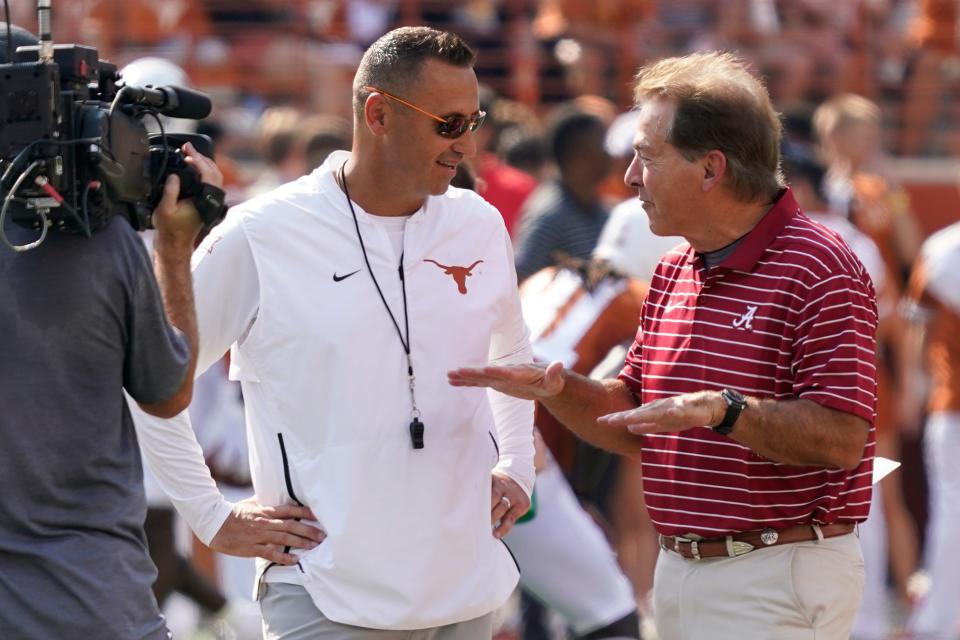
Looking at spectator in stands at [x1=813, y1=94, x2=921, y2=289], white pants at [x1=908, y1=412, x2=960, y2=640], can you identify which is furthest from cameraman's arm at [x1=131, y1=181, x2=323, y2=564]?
spectator in stands at [x1=813, y1=94, x2=921, y2=289]

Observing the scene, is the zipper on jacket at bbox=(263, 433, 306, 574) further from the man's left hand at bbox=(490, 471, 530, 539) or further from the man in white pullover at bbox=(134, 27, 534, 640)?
the man's left hand at bbox=(490, 471, 530, 539)

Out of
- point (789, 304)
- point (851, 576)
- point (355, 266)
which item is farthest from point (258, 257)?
point (851, 576)

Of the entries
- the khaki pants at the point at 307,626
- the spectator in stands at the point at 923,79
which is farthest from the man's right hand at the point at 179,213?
the spectator in stands at the point at 923,79

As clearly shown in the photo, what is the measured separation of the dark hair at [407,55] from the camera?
12.5 ft

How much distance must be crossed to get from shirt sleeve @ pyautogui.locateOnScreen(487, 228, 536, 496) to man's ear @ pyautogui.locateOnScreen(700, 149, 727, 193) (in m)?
0.58

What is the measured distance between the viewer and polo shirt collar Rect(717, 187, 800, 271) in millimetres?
3582

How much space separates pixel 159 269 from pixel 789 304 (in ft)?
4.52

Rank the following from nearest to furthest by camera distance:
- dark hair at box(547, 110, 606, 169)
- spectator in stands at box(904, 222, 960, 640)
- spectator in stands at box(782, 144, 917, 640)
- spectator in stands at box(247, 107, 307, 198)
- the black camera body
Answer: the black camera body
spectator in stands at box(904, 222, 960, 640)
spectator in stands at box(782, 144, 917, 640)
dark hair at box(547, 110, 606, 169)
spectator in stands at box(247, 107, 307, 198)

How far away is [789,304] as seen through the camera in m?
3.49

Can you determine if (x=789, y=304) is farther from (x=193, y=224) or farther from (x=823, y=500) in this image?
(x=193, y=224)

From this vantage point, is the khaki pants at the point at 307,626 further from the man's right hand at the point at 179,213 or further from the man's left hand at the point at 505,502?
the man's right hand at the point at 179,213

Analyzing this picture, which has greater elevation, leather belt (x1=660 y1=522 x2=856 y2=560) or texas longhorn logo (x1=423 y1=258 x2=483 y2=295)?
texas longhorn logo (x1=423 y1=258 x2=483 y2=295)

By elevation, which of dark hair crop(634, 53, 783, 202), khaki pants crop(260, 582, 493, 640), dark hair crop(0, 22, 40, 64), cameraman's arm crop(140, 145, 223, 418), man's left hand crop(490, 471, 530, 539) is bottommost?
khaki pants crop(260, 582, 493, 640)

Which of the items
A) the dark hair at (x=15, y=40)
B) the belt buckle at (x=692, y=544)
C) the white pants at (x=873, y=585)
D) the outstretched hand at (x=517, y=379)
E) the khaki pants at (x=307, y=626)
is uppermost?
the dark hair at (x=15, y=40)
